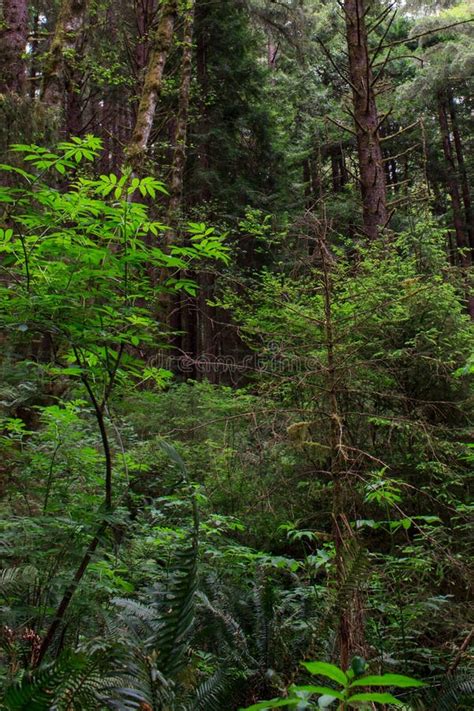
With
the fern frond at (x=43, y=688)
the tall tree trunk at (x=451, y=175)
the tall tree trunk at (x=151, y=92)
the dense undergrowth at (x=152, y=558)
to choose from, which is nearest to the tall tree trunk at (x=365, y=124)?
the tall tree trunk at (x=151, y=92)

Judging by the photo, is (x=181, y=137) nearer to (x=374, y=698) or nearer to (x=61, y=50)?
(x=61, y=50)

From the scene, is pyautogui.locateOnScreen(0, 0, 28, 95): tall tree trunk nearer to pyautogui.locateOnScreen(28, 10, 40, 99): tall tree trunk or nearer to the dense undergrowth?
pyautogui.locateOnScreen(28, 10, 40, 99): tall tree trunk

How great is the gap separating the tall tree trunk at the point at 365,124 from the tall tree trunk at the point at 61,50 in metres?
4.03

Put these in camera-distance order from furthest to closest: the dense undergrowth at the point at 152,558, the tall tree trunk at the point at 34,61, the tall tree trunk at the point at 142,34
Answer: the tall tree trunk at the point at 142,34 < the tall tree trunk at the point at 34,61 < the dense undergrowth at the point at 152,558

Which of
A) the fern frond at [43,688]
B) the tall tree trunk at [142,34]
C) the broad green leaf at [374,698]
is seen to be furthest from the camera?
the tall tree trunk at [142,34]

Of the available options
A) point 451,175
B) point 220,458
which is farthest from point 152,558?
point 451,175

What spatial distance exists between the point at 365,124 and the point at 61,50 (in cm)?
459

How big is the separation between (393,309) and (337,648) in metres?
3.28

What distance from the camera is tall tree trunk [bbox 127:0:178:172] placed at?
740 cm

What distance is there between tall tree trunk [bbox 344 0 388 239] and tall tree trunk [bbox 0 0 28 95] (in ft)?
16.1

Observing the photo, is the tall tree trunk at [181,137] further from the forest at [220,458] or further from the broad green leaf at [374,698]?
the broad green leaf at [374,698]

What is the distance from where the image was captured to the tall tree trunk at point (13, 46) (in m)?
7.50

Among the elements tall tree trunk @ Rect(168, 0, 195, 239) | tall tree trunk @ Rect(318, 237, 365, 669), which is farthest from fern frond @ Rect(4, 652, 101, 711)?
tall tree trunk @ Rect(168, 0, 195, 239)

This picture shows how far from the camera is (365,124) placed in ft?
27.2
